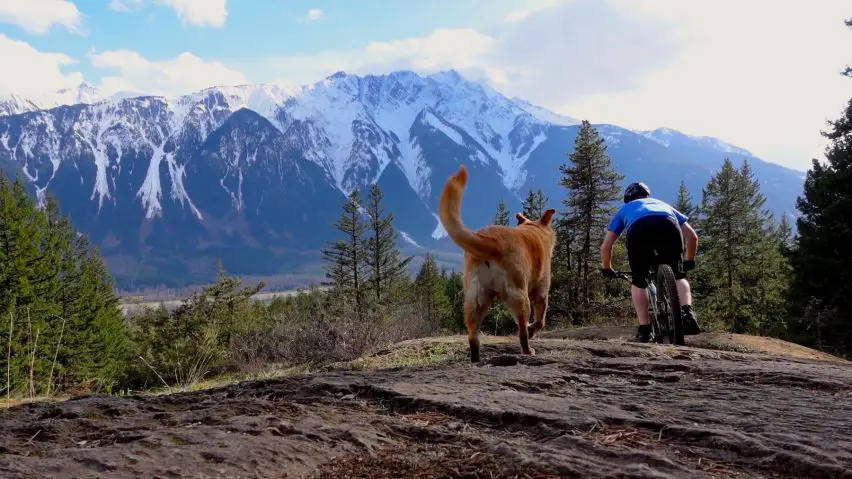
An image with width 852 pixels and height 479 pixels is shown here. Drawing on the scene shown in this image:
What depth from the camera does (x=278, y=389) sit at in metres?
3.75

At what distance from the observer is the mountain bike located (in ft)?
20.1

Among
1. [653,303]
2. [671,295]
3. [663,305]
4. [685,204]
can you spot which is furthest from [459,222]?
[685,204]

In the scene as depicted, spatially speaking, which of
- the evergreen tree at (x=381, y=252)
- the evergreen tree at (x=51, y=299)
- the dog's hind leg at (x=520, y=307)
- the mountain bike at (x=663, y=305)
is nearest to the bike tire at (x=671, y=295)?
the mountain bike at (x=663, y=305)

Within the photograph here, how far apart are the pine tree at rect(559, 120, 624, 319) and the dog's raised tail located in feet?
75.9

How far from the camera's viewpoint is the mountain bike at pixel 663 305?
6.14m

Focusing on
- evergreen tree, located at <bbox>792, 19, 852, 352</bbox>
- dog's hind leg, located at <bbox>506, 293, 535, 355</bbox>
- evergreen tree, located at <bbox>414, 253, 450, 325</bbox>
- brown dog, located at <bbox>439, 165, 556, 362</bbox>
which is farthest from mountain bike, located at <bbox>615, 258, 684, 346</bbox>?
evergreen tree, located at <bbox>414, 253, 450, 325</bbox>

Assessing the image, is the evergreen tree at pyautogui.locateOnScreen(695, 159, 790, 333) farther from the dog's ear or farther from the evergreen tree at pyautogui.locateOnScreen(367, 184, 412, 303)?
the dog's ear

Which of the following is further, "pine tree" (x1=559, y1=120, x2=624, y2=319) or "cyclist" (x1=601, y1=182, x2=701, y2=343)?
"pine tree" (x1=559, y1=120, x2=624, y2=319)

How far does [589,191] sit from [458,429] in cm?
2635

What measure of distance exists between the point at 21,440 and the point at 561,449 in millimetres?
2503

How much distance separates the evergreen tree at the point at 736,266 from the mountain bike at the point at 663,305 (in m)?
25.8

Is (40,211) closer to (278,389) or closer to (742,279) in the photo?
(278,389)

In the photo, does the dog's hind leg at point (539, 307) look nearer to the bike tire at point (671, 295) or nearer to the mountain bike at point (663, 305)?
the mountain bike at point (663, 305)

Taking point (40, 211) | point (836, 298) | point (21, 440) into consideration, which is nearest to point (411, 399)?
point (21, 440)
